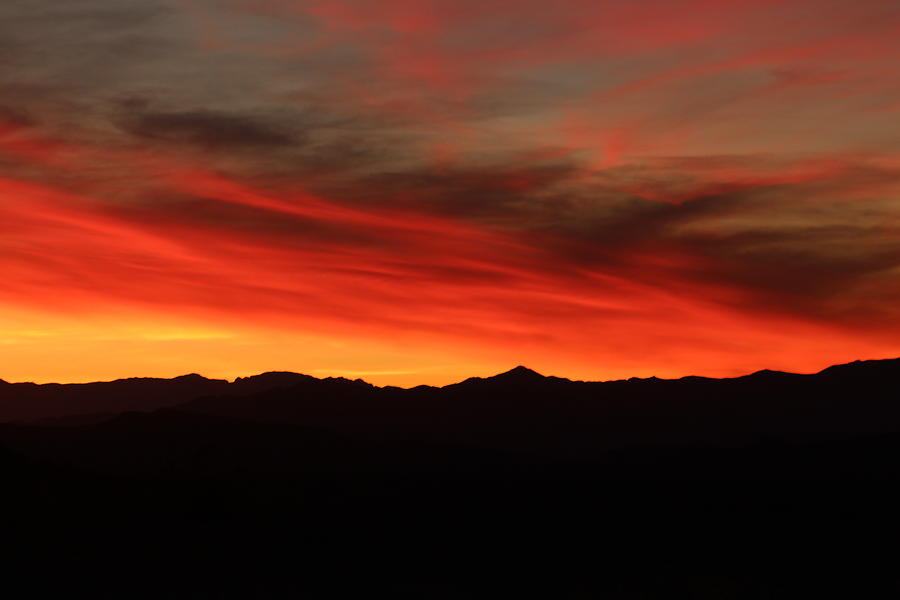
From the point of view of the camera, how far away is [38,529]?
3807 inches

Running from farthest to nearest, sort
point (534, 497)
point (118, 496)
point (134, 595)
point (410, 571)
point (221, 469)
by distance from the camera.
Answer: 1. point (221, 469)
2. point (534, 497)
3. point (118, 496)
4. point (410, 571)
5. point (134, 595)

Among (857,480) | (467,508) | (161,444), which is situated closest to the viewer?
(467,508)

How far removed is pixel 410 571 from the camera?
10150 centimetres

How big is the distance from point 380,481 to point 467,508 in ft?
61.8

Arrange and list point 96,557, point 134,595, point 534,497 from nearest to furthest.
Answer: point 134,595 → point 96,557 → point 534,497

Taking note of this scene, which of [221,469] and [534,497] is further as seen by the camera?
[221,469]

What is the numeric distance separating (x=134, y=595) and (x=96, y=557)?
9.17 metres

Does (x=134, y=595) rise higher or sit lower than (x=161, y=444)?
lower

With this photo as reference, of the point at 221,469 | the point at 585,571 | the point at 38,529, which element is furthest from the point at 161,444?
the point at 585,571

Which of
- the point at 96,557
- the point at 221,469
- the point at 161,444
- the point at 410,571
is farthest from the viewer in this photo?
the point at 161,444

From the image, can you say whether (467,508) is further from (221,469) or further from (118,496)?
(221,469)

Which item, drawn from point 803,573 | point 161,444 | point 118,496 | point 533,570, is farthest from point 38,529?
point 161,444

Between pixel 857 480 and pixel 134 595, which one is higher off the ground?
pixel 857 480

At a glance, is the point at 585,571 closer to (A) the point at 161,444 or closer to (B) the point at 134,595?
(B) the point at 134,595
